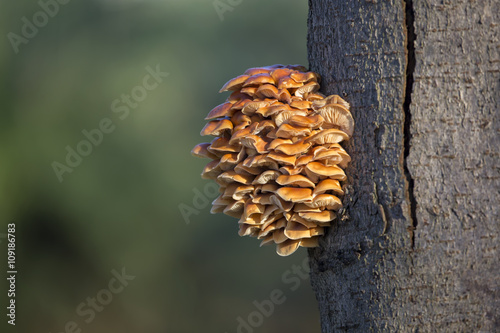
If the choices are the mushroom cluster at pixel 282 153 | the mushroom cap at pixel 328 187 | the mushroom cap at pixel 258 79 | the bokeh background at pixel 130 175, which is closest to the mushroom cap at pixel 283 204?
the mushroom cluster at pixel 282 153

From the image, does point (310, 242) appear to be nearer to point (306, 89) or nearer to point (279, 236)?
point (279, 236)

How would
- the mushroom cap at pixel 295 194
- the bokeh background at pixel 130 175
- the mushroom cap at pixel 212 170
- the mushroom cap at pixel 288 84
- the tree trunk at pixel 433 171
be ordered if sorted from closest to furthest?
the tree trunk at pixel 433 171 < the mushroom cap at pixel 295 194 < the mushroom cap at pixel 288 84 < the mushroom cap at pixel 212 170 < the bokeh background at pixel 130 175

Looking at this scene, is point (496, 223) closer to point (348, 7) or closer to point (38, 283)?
point (348, 7)

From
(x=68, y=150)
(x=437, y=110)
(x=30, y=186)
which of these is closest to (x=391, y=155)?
(x=437, y=110)

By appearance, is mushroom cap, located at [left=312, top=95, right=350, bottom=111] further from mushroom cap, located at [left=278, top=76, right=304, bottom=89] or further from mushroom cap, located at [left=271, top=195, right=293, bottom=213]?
mushroom cap, located at [left=271, top=195, right=293, bottom=213]

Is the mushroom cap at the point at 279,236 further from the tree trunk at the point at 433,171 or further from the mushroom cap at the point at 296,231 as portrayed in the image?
the tree trunk at the point at 433,171

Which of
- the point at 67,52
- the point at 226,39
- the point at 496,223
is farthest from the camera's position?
the point at 226,39

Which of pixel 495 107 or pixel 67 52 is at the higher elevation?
pixel 67 52
